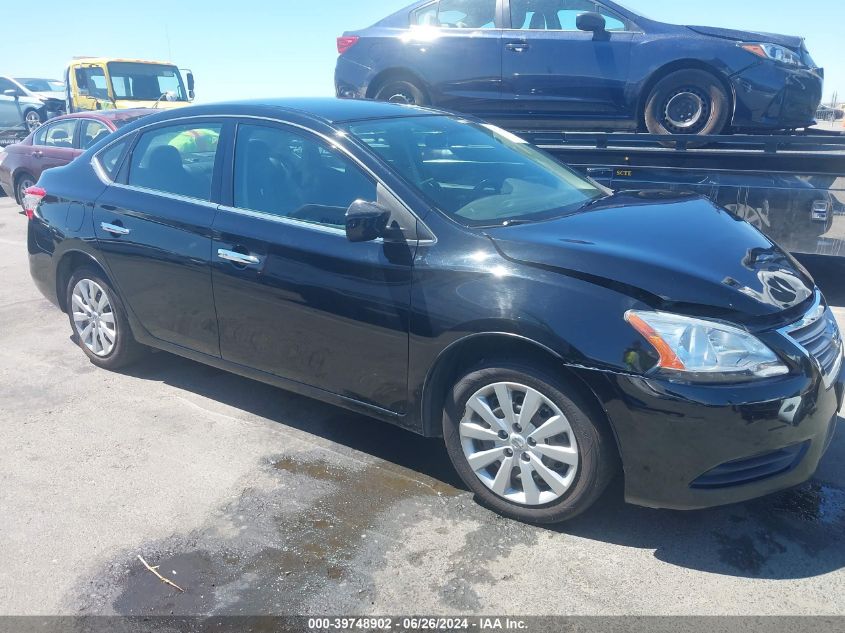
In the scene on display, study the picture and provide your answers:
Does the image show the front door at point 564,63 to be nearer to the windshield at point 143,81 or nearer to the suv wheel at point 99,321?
the suv wheel at point 99,321

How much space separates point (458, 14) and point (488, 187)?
4271 millimetres

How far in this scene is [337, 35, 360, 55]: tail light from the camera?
782 centimetres

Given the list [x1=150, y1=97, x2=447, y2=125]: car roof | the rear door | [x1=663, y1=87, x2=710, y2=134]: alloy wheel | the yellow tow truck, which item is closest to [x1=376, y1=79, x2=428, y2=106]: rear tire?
the rear door

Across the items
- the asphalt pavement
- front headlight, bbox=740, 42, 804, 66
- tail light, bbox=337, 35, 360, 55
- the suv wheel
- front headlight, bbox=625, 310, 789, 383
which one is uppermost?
tail light, bbox=337, 35, 360, 55

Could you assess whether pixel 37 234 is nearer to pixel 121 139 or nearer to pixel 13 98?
pixel 121 139

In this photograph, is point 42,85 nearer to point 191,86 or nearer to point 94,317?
point 191,86

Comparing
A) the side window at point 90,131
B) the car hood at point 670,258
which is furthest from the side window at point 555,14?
the side window at point 90,131

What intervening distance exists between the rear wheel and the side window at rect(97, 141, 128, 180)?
8264mm

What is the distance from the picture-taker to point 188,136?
14.1 feet

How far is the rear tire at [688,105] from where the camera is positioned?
651 centimetres

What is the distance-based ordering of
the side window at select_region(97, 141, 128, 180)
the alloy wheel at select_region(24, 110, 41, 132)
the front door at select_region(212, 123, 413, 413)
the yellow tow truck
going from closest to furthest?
the front door at select_region(212, 123, 413, 413)
the side window at select_region(97, 141, 128, 180)
the yellow tow truck
the alloy wheel at select_region(24, 110, 41, 132)

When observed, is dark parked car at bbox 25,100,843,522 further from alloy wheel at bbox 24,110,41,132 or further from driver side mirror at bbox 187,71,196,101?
alloy wheel at bbox 24,110,41,132

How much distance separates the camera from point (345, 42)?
7.90 m

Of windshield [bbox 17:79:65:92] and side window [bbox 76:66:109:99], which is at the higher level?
side window [bbox 76:66:109:99]
